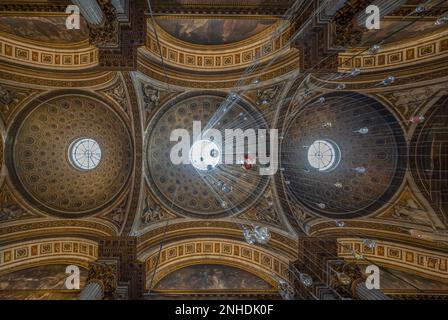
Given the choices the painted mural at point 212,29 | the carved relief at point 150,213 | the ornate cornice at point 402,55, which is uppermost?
the painted mural at point 212,29

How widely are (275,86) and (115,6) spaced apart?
22.5 ft

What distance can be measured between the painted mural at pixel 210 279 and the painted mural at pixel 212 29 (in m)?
10.2

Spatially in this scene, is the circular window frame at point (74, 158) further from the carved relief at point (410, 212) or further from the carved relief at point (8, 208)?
the carved relief at point (410, 212)

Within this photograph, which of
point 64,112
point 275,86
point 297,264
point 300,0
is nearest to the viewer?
point 300,0

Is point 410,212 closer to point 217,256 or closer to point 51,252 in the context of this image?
point 217,256

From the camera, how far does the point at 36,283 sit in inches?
457

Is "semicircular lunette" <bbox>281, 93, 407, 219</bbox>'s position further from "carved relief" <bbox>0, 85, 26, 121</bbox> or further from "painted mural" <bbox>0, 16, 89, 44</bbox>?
"carved relief" <bbox>0, 85, 26, 121</bbox>

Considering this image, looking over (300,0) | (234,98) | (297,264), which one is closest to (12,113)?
(234,98)

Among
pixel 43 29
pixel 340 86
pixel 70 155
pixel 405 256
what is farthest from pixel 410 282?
pixel 43 29

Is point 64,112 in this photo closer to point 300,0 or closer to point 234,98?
point 234,98

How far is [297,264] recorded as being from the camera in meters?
11.6

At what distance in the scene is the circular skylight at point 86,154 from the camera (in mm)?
14398

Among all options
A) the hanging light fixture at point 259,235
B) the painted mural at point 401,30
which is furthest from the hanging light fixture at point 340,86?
the hanging light fixture at point 259,235

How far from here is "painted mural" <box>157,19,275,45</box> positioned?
1134cm
